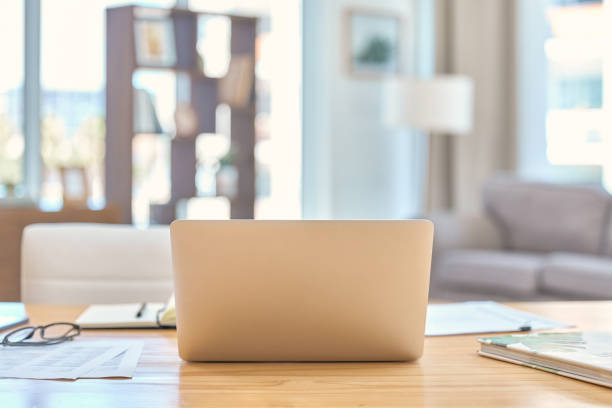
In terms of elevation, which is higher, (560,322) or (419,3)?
(419,3)

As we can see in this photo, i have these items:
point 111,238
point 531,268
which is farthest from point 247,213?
point 111,238

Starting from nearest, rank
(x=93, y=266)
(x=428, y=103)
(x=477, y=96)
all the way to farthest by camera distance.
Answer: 1. (x=93, y=266)
2. (x=428, y=103)
3. (x=477, y=96)

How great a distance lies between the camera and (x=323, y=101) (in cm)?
549

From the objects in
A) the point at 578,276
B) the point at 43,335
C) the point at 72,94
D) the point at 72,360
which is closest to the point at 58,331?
the point at 43,335

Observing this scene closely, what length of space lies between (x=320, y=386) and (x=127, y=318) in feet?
1.57

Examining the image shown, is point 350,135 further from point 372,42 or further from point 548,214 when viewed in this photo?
point 548,214

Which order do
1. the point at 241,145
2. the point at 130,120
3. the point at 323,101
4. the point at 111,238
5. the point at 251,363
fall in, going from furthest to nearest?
the point at 323,101
the point at 241,145
the point at 130,120
the point at 111,238
the point at 251,363

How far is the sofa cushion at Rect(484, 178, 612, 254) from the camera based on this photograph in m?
3.89

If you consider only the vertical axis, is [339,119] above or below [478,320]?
above

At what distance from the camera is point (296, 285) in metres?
0.93

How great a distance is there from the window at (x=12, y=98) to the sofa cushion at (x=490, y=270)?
2701 millimetres

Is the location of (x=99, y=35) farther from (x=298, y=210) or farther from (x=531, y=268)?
(x=531, y=268)

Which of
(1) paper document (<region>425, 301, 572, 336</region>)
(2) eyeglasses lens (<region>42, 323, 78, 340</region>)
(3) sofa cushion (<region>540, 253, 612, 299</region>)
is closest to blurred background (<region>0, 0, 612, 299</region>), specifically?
(3) sofa cushion (<region>540, 253, 612, 299</region>)

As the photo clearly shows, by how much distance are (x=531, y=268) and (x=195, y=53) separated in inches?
89.8
